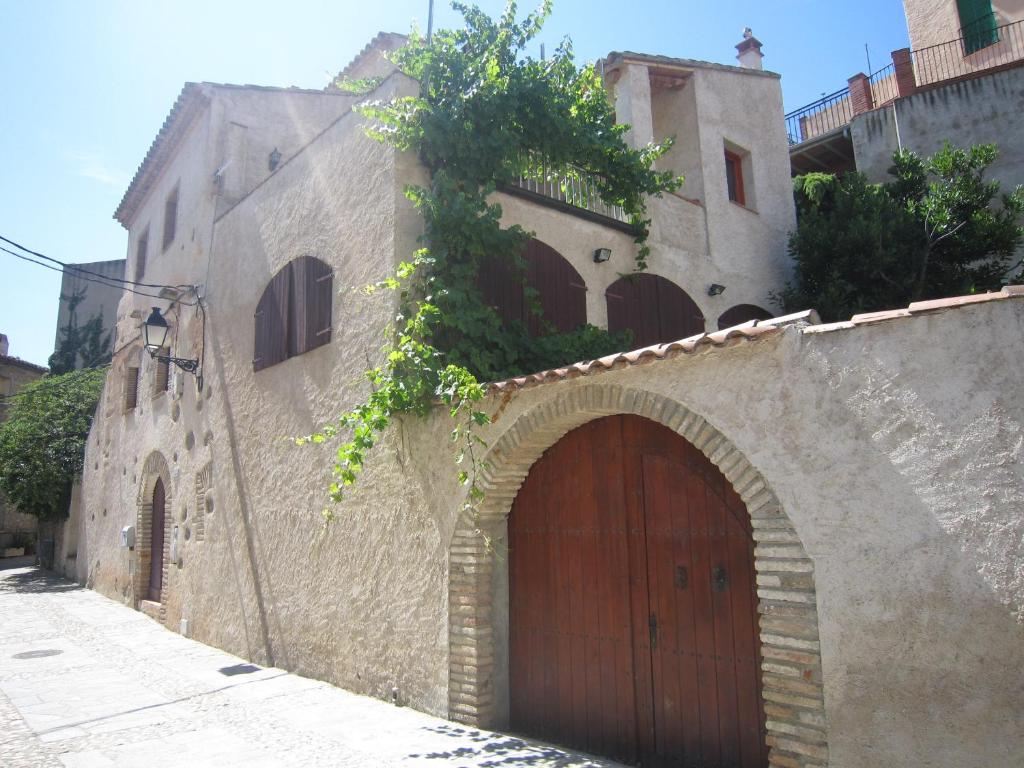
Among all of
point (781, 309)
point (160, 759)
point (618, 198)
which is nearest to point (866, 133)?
point (781, 309)

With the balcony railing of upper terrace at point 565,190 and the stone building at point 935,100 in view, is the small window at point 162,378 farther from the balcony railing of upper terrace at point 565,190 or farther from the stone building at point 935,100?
the stone building at point 935,100

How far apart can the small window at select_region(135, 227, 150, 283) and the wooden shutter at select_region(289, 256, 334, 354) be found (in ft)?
25.1

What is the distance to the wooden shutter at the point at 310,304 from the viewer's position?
24.0 ft

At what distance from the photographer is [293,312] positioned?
7.96 meters

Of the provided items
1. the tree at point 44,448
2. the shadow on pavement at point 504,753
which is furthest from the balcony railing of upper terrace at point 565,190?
the tree at point 44,448

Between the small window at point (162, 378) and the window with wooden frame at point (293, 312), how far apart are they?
12.5 feet

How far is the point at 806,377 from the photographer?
3672 millimetres

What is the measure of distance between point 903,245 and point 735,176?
249 centimetres

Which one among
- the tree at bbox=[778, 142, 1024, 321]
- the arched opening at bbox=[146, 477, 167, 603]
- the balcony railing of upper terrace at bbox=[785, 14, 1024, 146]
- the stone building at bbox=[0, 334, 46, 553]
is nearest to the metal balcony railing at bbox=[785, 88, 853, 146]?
the balcony railing of upper terrace at bbox=[785, 14, 1024, 146]

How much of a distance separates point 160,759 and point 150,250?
10950 mm

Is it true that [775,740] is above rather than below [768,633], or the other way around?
below

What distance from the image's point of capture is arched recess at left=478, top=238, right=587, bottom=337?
6785 millimetres

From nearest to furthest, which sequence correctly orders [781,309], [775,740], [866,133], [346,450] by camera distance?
[775,740]
[346,450]
[781,309]
[866,133]

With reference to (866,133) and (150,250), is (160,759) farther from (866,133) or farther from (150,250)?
(866,133)
